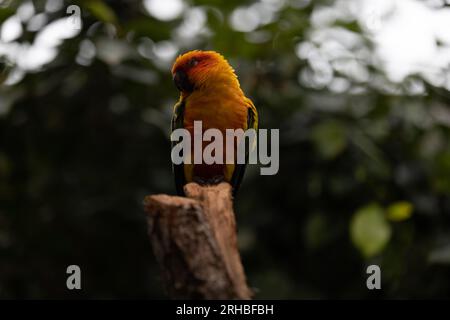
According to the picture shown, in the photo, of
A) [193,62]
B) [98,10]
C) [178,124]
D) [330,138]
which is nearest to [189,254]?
[193,62]

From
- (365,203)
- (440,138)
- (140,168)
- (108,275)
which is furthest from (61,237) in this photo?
(440,138)

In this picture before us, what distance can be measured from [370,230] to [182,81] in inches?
73.7

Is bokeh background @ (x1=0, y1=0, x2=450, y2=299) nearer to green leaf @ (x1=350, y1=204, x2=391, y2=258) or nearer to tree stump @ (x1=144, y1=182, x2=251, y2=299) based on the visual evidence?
green leaf @ (x1=350, y1=204, x2=391, y2=258)

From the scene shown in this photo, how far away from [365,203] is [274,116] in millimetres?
1019

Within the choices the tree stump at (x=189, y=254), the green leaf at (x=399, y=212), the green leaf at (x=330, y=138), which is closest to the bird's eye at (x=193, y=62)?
the tree stump at (x=189, y=254)

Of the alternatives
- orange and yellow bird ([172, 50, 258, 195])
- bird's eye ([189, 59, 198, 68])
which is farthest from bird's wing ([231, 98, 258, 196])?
bird's eye ([189, 59, 198, 68])

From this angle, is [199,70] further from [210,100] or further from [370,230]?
[370,230]

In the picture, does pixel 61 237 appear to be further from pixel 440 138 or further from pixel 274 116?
pixel 440 138

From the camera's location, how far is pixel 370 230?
407 centimetres

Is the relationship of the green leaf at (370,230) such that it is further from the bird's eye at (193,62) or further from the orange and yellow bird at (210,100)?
the bird's eye at (193,62)

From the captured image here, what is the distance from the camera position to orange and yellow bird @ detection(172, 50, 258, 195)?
2850mm

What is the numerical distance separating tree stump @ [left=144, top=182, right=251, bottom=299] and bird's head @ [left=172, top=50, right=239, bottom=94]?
2.93 ft
